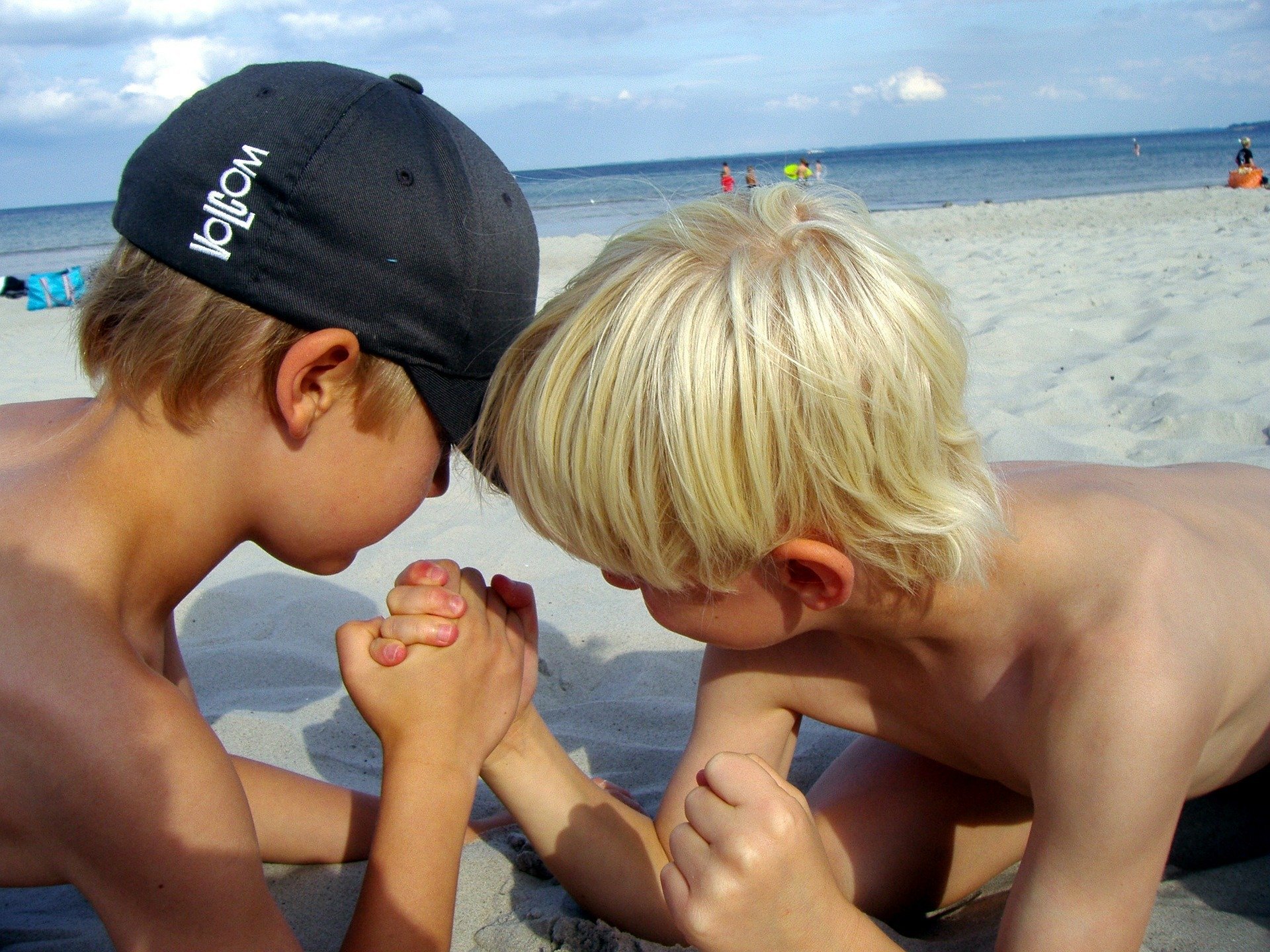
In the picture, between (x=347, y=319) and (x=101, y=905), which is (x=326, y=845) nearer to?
(x=101, y=905)

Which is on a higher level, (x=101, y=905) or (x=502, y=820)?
(x=101, y=905)

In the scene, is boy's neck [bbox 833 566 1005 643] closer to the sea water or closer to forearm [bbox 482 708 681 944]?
forearm [bbox 482 708 681 944]

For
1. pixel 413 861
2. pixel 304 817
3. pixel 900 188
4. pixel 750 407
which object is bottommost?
pixel 304 817

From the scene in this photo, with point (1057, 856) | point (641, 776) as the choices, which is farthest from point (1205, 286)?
point (1057, 856)

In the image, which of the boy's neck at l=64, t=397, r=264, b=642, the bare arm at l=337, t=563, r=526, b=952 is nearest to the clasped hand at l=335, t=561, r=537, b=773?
the bare arm at l=337, t=563, r=526, b=952

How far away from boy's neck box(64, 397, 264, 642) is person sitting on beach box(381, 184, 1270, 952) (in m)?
0.33

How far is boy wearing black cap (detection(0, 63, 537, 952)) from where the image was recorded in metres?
1.27

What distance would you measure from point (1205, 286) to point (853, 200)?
4840 mm

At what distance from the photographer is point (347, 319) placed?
1456mm

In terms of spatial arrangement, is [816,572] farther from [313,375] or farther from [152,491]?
[152,491]

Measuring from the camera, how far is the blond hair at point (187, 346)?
1445 mm

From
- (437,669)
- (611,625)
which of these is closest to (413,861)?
(437,669)

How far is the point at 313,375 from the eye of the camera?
1.46m

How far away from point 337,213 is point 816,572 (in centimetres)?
84
